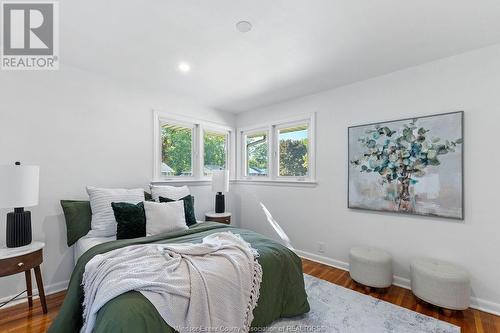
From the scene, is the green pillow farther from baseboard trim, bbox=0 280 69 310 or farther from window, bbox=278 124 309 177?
window, bbox=278 124 309 177

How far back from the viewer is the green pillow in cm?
232

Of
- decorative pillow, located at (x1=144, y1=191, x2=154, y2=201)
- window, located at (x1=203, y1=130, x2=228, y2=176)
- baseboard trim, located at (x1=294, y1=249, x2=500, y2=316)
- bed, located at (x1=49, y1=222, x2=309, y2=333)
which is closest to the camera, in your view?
bed, located at (x1=49, y1=222, x2=309, y2=333)

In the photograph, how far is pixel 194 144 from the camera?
3.84 metres

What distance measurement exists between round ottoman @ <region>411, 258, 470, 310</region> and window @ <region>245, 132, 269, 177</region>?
8.04 feet

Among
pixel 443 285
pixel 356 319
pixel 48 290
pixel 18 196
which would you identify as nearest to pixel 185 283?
pixel 356 319

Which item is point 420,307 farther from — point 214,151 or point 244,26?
point 214,151

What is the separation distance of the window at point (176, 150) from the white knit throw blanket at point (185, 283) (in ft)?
6.35

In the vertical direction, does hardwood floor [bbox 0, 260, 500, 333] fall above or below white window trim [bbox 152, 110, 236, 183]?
below

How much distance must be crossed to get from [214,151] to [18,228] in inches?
106

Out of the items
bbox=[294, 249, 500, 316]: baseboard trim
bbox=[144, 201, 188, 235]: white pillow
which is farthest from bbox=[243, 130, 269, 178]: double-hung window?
bbox=[144, 201, 188, 235]: white pillow

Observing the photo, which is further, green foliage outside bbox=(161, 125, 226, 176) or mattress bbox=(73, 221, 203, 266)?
green foliage outside bbox=(161, 125, 226, 176)

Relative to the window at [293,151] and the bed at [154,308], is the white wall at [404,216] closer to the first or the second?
the window at [293,151]

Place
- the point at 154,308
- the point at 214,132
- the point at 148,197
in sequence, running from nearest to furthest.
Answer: the point at 154,308
the point at 148,197
the point at 214,132

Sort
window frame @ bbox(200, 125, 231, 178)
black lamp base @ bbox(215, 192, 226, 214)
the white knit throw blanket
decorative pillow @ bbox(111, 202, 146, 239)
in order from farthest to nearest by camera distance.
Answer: window frame @ bbox(200, 125, 231, 178)
black lamp base @ bbox(215, 192, 226, 214)
decorative pillow @ bbox(111, 202, 146, 239)
the white knit throw blanket
